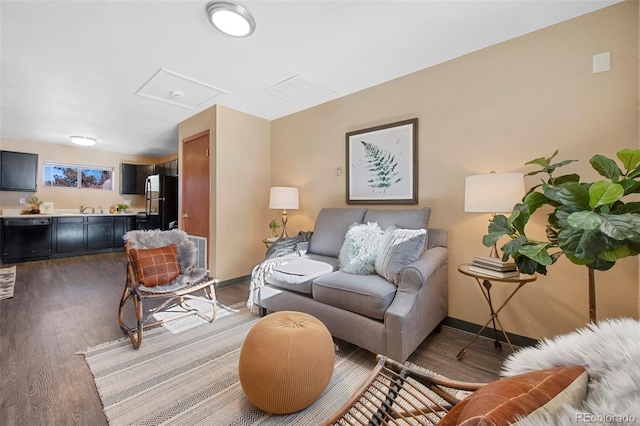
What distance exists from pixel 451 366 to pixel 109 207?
7.51 metres

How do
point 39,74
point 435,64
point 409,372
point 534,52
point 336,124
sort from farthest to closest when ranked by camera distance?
point 336,124 → point 39,74 → point 435,64 → point 534,52 → point 409,372

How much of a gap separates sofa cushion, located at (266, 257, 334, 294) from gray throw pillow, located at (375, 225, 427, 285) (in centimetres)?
49

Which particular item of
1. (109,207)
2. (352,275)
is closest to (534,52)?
(352,275)

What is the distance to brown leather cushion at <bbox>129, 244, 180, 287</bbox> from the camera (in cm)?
222

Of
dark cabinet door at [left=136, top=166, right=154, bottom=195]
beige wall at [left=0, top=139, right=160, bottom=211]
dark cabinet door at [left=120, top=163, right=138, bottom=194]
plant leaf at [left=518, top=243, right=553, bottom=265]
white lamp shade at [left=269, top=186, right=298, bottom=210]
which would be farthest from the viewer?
dark cabinet door at [left=136, top=166, right=154, bottom=195]

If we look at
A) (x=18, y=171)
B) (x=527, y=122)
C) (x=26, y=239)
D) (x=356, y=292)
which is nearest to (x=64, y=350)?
(x=356, y=292)

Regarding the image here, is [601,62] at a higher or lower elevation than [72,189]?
higher

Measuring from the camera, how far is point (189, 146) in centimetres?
393

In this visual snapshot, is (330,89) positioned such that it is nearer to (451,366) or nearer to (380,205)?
(380,205)

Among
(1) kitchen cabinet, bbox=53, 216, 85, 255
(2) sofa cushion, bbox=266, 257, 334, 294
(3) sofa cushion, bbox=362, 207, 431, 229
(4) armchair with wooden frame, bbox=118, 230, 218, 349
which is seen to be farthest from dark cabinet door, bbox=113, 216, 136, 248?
(3) sofa cushion, bbox=362, 207, 431, 229

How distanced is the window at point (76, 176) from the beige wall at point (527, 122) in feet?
21.4

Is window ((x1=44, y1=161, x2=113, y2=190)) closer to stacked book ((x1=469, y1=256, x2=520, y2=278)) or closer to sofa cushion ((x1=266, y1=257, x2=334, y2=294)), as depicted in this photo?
sofa cushion ((x1=266, y1=257, x2=334, y2=294))

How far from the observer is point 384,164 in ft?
9.16

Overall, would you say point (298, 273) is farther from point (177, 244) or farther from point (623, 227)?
point (623, 227)
